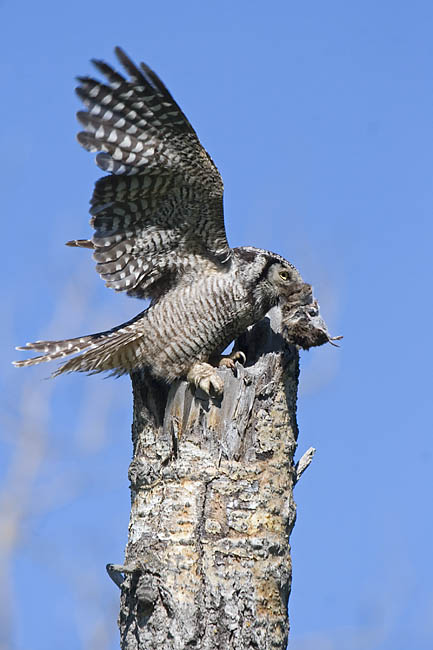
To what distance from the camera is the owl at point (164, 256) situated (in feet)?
16.0

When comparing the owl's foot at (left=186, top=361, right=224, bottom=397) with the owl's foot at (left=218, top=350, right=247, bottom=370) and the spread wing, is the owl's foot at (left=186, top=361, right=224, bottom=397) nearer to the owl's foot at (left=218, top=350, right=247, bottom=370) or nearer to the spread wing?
the owl's foot at (left=218, top=350, right=247, bottom=370)

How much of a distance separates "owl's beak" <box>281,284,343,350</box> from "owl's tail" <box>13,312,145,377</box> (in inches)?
36.3

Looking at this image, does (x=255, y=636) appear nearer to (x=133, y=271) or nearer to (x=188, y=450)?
(x=188, y=450)

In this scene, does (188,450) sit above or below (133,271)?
below

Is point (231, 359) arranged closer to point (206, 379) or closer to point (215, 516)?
point (206, 379)

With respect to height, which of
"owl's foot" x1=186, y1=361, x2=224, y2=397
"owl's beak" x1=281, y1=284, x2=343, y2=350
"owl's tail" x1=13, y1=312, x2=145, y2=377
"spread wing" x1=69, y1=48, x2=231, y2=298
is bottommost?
"owl's foot" x1=186, y1=361, x2=224, y2=397

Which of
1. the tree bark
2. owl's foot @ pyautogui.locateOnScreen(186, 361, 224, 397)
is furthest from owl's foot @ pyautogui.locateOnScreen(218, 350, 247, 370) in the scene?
the tree bark

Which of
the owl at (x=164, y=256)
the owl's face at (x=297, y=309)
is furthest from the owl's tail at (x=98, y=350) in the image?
the owl's face at (x=297, y=309)

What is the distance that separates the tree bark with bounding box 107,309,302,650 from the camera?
4316 mm

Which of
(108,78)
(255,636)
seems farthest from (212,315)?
(255,636)

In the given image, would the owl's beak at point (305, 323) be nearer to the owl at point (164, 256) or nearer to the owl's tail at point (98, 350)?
the owl at point (164, 256)

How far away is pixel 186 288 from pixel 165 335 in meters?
0.32

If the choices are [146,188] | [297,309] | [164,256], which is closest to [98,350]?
[164,256]

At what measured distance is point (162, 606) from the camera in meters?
4.34
